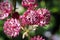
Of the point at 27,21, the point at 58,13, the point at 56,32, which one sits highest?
the point at 27,21

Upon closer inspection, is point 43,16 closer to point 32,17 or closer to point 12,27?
point 32,17

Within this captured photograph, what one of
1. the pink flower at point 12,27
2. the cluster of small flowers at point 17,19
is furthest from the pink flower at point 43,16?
the pink flower at point 12,27

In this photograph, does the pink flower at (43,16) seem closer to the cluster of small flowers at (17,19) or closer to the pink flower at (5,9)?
the cluster of small flowers at (17,19)

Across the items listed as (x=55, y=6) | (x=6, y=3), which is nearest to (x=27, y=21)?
(x=6, y=3)

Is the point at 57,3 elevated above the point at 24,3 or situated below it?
below

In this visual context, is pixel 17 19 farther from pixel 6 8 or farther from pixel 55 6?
pixel 55 6

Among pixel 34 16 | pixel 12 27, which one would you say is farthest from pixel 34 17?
pixel 12 27

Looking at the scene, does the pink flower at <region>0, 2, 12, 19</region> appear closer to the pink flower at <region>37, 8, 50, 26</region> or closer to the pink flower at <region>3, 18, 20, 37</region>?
the pink flower at <region>3, 18, 20, 37</region>

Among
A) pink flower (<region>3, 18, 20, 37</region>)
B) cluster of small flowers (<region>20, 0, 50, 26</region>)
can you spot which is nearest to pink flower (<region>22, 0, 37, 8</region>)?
cluster of small flowers (<region>20, 0, 50, 26</region>)
